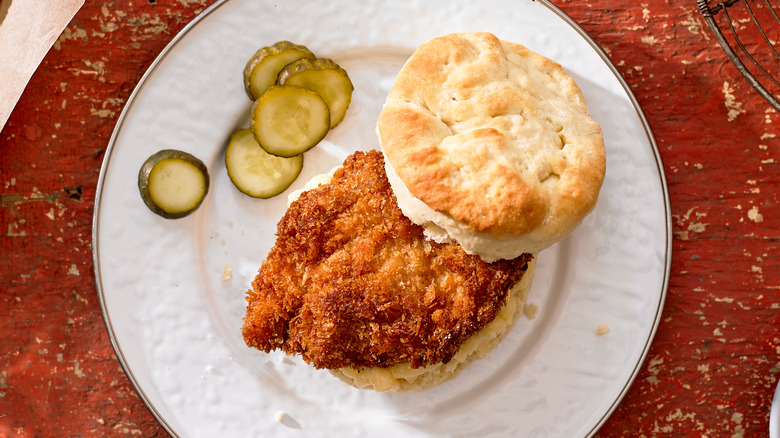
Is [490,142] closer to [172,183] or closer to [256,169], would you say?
[256,169]

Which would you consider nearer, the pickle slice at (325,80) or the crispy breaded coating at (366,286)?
the crispy breaded coating at (366,286)

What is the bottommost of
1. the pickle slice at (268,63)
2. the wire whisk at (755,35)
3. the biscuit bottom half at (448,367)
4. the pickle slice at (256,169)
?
the biscuit bottom half at (448,367)

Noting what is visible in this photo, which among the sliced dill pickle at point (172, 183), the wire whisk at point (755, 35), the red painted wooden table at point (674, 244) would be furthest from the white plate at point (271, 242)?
the wire whisk at point (755, 35)

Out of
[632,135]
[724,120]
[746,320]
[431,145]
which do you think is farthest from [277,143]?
[746,320]

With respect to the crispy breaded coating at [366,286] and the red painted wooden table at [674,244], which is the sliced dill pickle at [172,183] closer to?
the red painted wooden table at [674,244]

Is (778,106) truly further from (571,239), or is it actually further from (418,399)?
(418,399)

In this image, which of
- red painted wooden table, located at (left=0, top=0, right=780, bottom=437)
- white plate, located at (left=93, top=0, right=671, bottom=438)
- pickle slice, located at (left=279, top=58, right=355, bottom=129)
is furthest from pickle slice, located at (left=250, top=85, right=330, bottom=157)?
red painted wooden table, located at (left=0, top=0, right=780, bottom=437)

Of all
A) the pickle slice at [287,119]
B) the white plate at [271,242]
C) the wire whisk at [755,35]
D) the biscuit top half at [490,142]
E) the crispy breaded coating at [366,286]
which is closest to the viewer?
the biscuit top half at [490,142]

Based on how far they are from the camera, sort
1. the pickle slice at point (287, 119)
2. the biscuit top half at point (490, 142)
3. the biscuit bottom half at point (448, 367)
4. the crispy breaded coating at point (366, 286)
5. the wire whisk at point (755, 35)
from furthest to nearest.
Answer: the wire whisk at point (755, 35), the pickle slice at point (287, 119), the biscuit bottom half at point (448, 367), the crispy breaded coating at point (366, 286), the biscuit top half at point (490, 142)
